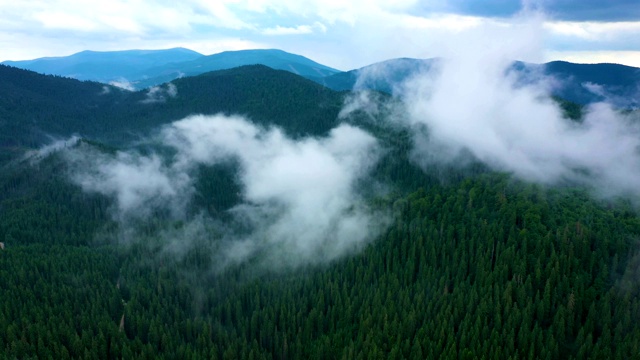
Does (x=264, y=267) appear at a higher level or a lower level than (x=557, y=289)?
lower

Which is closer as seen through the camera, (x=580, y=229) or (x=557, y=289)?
(x=557, y=289)

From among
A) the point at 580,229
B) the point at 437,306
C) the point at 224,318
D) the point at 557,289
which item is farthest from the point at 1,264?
the point at 580,229

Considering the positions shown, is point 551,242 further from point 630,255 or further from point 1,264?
point 1,264

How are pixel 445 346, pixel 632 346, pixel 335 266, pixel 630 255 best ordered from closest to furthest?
pixel 632 346 → pixel 445 346 → pixel 630 255 → pixel 335 266

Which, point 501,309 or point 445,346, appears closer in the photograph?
point 445,346

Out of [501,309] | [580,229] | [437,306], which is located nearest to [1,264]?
[437,306]

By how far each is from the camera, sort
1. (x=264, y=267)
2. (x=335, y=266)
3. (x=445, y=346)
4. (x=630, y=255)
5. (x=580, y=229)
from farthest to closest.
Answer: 1. (x=264, y=267)
2. (x=335, y=266)
3. (x=580, y=229)
4. (x=630, y=255)
5. (x=445, y=346)

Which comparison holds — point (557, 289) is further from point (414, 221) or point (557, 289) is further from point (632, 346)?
point (414, 221)

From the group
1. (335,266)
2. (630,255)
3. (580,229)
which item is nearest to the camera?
(630,255)

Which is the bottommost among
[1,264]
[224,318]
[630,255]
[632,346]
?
[224,318]

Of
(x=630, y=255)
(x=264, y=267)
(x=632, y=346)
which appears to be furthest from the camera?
(x=264, y=267)
